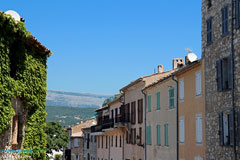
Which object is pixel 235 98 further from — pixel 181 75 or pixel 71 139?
pixel 71 139

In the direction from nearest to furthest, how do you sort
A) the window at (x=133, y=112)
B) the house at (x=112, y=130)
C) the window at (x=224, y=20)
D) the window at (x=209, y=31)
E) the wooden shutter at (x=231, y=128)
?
the wooden shutter at (x=231, y=128)
the window at (x=224, y=20)
the window at (x=209, y=31)
the window at (x=133, y=112)
the house at (x=112, y=130)

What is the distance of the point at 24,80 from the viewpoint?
22.6 meters

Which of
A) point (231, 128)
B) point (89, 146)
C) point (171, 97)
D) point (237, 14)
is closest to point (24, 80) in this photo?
point (231, 128)

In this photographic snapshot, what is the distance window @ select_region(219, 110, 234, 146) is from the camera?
67.2 ft

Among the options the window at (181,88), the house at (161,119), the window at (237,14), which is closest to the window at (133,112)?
the house at (161,119)

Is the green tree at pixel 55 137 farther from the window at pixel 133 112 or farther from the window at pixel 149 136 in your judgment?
the window at pixel 149 136

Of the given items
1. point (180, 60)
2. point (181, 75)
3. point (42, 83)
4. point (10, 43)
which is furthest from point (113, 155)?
point (10, 43)

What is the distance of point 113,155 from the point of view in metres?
53.1

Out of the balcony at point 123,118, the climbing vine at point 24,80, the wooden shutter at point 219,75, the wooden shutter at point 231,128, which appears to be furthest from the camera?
the balcony at point 123,118

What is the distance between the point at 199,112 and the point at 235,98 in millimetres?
5267

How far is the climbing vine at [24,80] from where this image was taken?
2016 cm

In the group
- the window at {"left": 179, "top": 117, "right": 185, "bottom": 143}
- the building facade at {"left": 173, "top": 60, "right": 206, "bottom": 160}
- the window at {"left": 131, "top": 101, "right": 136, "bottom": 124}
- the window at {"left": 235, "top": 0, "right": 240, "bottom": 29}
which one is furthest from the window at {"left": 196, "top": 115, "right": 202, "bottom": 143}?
the window at {"left": 131, "top": 101, "right": 136, "bottom": 124}

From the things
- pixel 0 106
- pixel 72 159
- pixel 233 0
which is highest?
pixel 233 0

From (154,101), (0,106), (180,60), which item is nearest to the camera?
(0,106)
